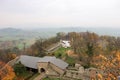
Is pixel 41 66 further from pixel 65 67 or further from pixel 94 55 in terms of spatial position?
pixel 94 55

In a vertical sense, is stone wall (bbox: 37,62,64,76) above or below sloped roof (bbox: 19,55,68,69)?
Result: below

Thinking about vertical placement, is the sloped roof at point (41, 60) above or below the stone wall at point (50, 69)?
above

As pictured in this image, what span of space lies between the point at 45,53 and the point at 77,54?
9336mm

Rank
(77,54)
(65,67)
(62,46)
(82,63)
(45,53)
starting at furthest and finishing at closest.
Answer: (62,46) < (45,53) < (77,54) < (82,63) < (65,67)

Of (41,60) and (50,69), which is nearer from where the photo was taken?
(50,69)

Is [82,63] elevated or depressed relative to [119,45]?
depressed

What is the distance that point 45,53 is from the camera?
53.2m

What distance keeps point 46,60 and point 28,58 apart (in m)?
5.33

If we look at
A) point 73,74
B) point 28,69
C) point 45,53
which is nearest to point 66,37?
point 45,53

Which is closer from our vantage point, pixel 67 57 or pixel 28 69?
Answer: pixel 28 69

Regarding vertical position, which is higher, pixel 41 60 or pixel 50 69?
pixel 41 60

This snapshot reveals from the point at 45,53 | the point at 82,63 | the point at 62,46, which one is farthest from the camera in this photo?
the point at 62,46

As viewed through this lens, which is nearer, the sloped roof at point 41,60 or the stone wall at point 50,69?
the stone wall at point 50,69

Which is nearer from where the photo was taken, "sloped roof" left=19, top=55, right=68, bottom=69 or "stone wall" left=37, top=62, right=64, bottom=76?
"stone wall" left=37, top=62, right=64, bottom=76
